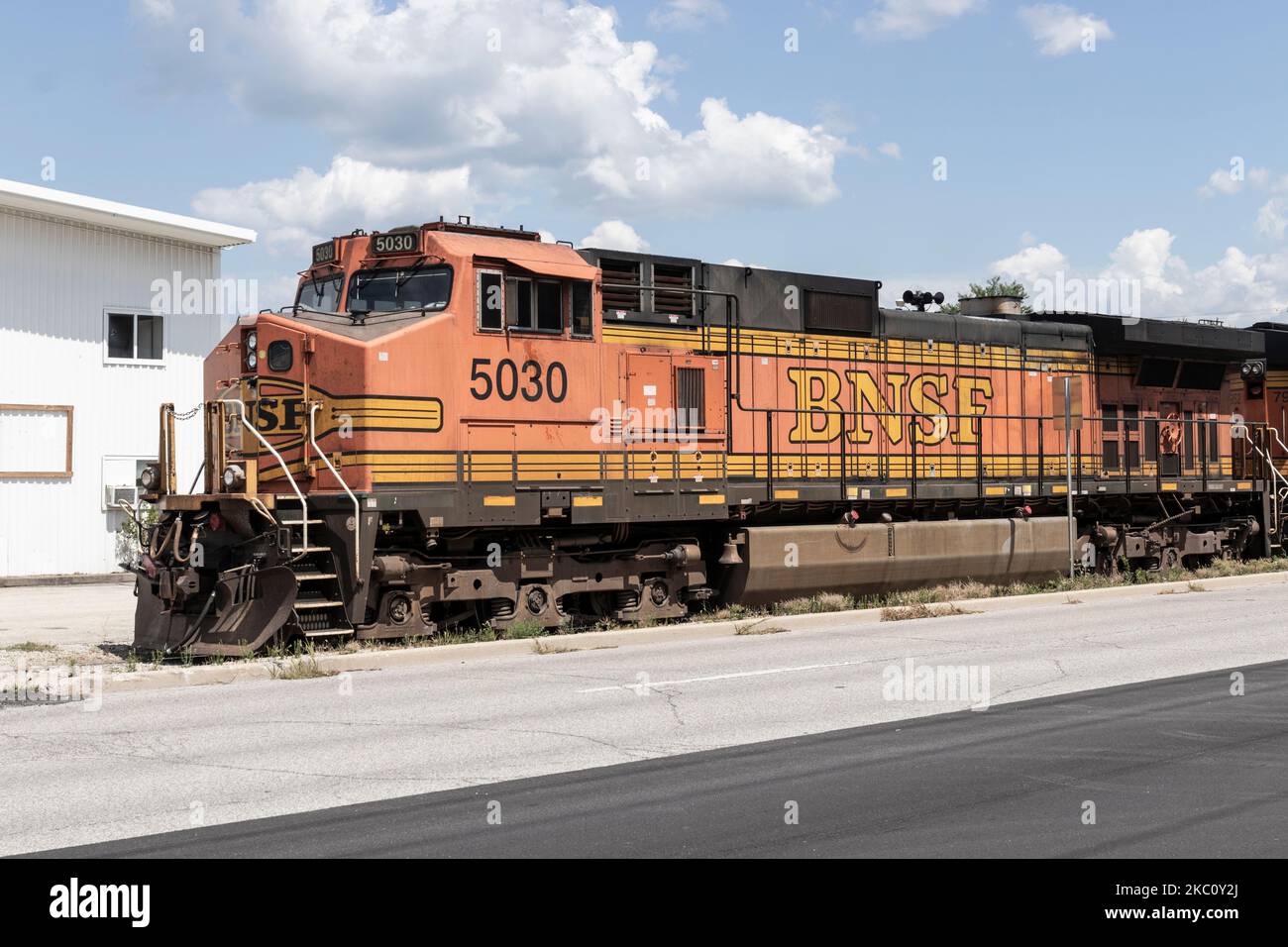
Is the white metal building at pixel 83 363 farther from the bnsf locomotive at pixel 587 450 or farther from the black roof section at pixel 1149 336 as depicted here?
the black roof section at pixel 1149 336

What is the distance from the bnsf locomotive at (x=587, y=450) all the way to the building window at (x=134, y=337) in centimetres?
1513

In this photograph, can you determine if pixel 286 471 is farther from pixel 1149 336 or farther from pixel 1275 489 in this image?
pixel 1275 489

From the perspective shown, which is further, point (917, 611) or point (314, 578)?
point (917, 611)

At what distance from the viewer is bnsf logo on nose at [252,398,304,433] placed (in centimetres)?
1462

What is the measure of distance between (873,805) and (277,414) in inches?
370

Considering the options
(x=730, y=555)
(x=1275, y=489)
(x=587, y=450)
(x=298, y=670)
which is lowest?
(x=298, y=670)

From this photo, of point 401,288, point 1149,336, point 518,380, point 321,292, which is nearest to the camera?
point 401,288

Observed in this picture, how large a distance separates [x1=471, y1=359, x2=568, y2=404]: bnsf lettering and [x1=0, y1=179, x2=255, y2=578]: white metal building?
1701 centimetres

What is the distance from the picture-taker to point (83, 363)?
1150 inches

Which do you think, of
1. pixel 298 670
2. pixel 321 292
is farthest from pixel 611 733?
pixel 321 292

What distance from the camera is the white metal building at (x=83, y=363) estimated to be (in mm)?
28000

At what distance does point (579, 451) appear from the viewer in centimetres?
1592

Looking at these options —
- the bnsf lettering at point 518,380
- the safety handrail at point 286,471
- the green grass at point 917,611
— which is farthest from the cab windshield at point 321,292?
the green grass at point 917,611
